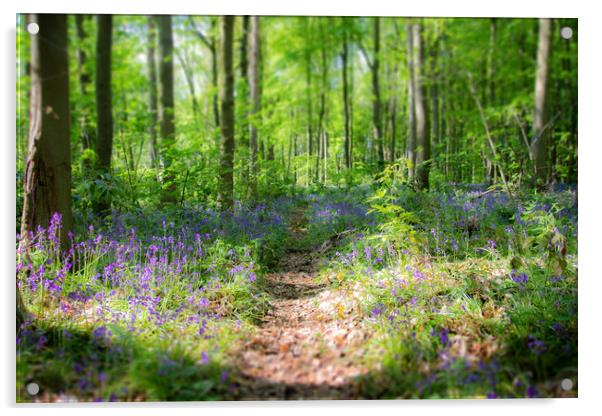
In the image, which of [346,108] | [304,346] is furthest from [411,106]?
[304,346]

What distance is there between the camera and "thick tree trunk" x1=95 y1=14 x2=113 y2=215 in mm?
3543

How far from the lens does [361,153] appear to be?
3.82 meters

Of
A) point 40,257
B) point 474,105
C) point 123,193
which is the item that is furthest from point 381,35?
point 40,257

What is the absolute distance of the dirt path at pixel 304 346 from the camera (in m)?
2.77

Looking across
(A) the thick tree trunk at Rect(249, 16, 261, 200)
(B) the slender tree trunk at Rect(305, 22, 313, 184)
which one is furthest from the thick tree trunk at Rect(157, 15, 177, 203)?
(B) the slender tree trunk at Rect(305, 22, 313, 184)

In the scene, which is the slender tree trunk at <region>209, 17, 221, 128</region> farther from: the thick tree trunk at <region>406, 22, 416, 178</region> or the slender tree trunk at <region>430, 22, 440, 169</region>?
the slender tree trunk at <region>430, 22, 440, 169</region>

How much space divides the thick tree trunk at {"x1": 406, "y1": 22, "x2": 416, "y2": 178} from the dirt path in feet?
4.19

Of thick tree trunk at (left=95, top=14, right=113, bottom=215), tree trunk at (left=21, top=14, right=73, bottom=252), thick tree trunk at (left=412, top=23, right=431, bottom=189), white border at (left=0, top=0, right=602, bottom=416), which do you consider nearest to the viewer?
white border at (left=0, top=0, right=602, bottom=416)

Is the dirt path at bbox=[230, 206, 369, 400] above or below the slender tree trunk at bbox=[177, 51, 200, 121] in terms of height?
below

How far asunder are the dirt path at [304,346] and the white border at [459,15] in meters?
0.23

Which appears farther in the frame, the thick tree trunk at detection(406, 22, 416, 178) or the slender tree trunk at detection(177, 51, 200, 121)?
the slender tree trunk at detection(177, 51, 200, 121)

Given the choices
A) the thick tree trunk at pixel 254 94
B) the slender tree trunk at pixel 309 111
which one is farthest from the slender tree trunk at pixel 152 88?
the slender tree trunk at pixel 309 111

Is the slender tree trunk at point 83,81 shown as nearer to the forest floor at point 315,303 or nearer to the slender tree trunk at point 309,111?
the forest floor at point 315,303

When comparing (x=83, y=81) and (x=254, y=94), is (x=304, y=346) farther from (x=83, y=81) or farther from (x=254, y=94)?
(x=83, y=81)
